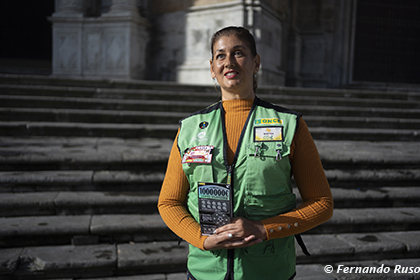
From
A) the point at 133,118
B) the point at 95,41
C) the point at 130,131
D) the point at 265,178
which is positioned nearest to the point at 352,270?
the point at 265,178

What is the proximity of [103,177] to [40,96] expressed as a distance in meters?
3.29

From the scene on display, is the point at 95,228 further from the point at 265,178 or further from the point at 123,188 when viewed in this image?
the point at 265,178

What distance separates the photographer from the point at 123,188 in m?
3.82

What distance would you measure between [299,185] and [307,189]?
0.04 meters

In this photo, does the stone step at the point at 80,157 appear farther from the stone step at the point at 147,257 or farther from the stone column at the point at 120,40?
the stone column at the point at 120,40

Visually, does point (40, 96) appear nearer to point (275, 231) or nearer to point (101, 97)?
point (101, 97)

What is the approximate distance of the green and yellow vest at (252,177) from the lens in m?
1.37

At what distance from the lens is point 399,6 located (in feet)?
41.7

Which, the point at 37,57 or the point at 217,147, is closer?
the point at 217,147

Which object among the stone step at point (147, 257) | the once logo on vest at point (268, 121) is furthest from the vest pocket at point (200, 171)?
the stone step at point (147, 257)

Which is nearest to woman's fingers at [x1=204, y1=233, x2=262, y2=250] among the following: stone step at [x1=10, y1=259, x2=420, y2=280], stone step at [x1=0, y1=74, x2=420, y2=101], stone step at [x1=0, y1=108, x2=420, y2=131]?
stone step at [x1=10, y1=259, x2=420, y2=280]

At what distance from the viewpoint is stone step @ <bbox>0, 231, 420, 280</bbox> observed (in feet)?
9.20

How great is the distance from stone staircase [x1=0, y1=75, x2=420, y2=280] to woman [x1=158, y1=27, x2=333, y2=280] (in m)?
1.66

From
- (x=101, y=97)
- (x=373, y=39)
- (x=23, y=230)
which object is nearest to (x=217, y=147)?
(x=23, y=230)
